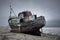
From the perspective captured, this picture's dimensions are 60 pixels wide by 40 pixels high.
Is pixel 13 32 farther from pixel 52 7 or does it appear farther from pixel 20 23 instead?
pixel 52 7

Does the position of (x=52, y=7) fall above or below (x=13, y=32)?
above

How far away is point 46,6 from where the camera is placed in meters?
7.28

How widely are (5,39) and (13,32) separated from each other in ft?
5.16

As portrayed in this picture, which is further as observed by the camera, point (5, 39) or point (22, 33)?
point (22, 33)

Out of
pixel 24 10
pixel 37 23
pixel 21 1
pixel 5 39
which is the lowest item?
pixel 5 39

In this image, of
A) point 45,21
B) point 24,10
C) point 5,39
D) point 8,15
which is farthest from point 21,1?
point 5,39

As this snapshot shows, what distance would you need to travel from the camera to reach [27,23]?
7.14 metres

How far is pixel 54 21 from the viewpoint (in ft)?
23.1

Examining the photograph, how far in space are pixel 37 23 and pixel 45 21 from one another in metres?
0.42

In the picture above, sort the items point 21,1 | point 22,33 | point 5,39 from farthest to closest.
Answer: point 21,1
point 22,33
point 5,39

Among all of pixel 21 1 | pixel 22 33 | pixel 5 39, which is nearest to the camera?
pixel 5 39

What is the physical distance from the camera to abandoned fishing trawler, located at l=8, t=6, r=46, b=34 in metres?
7.05

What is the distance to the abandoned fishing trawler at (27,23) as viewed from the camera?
278 inches

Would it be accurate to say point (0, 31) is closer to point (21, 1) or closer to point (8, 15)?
point (8, 15)
